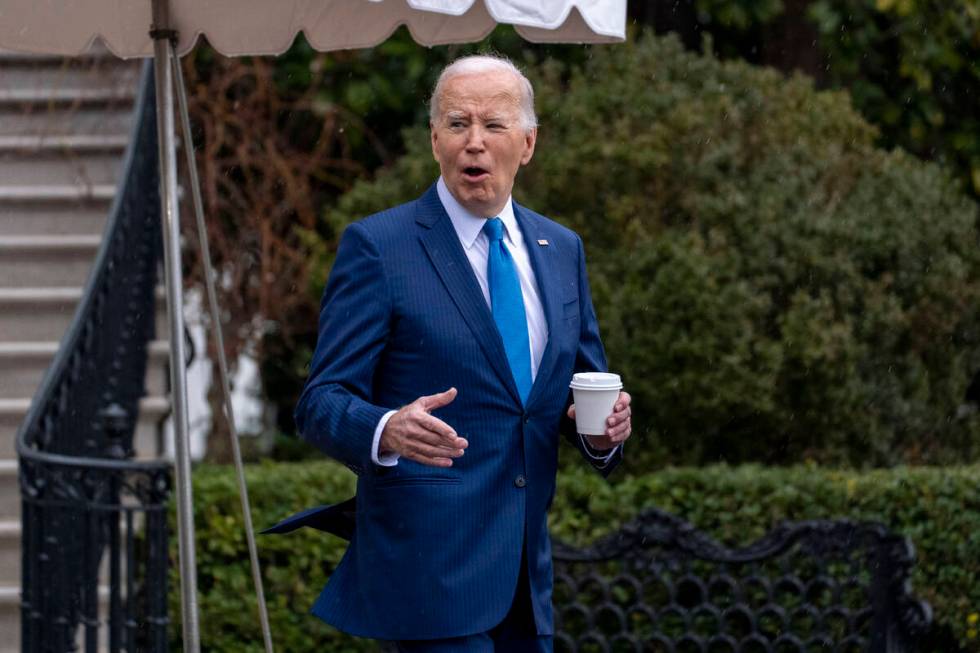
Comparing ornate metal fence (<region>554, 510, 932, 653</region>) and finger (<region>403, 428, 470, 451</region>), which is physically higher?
finger (<region>403, 428, 470, 451</region>)

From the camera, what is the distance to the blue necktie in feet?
11.4

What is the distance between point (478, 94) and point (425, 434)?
81 cm

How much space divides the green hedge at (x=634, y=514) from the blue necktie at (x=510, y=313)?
3.33 metres

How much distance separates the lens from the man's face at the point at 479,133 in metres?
3.43

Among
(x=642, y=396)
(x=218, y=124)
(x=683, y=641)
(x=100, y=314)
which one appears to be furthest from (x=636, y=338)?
(x=218, y=124)

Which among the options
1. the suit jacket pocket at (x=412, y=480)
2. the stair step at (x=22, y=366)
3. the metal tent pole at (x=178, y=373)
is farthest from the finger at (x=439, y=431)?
the stair step at (x=22, y=366)

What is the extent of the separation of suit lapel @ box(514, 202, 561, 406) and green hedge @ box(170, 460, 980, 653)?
3.25 m

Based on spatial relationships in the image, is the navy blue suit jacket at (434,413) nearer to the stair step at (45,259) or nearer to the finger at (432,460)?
the finger at (432,460)

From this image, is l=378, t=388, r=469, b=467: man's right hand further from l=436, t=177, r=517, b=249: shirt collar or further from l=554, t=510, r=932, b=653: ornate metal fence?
l=554, t=510, r=932, b=653: ornate metal fence

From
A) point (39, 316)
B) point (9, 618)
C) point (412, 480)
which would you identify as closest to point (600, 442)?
point (412, 480)

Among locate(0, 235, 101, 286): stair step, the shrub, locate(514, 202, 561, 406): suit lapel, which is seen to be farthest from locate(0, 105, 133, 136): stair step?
locate(514, 202, 561, 406): suit lapel

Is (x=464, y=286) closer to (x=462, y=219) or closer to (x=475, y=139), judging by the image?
(x=462, y=219)

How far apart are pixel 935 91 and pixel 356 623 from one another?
8.47 m

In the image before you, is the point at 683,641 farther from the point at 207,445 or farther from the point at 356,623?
the point at 207,445
